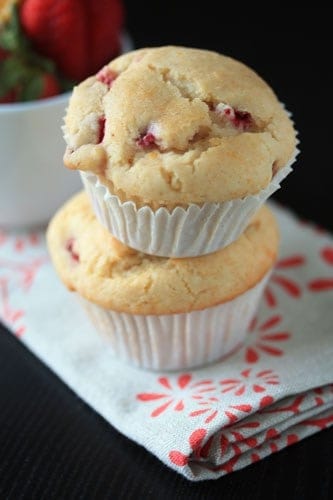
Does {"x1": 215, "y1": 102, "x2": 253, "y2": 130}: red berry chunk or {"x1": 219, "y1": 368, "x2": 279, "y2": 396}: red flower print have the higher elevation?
{"x1": 215, "y1": 102, "x2": 253, "y2": 130}: red berry chunk

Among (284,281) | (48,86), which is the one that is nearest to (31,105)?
(48,86)

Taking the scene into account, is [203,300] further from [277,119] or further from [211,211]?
[277,119]

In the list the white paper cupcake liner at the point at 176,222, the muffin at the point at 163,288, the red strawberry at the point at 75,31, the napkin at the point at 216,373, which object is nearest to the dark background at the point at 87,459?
the napkin at the point at 216,373

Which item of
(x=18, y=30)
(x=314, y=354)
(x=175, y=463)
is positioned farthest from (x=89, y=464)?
(x=18, y=30)

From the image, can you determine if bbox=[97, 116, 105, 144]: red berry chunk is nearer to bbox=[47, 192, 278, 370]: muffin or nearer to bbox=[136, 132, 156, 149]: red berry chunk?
bbox=[136, 132, 156, 149]: red berry chunk

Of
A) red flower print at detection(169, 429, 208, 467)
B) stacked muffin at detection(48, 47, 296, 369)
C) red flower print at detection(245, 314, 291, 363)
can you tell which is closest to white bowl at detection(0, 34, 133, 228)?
stacked muffin at detection(48, 47, 296, 369)

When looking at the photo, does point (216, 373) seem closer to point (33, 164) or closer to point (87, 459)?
point (87, 459)

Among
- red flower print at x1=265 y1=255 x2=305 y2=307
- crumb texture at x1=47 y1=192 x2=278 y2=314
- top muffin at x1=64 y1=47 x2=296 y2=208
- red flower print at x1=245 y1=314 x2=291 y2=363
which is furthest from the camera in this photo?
red flower print at x1=265 y1=255 x2=305 y2=307
